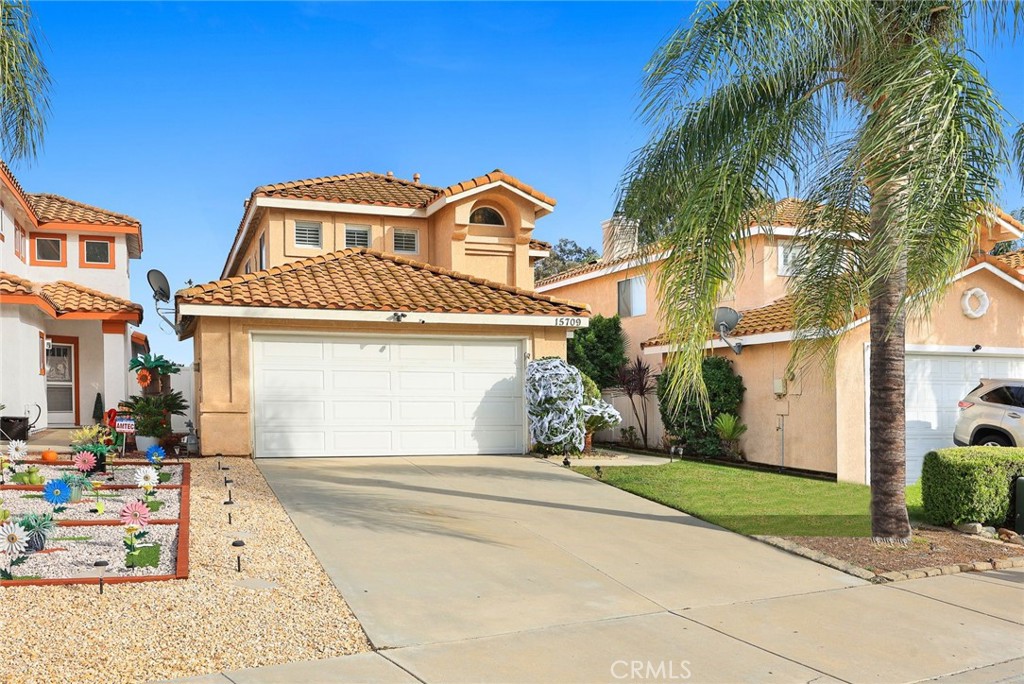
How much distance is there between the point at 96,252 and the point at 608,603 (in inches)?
755

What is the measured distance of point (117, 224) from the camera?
21.4m

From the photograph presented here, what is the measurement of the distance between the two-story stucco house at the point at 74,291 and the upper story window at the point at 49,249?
0.02 m

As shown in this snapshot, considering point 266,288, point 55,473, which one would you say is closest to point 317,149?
point 266,288

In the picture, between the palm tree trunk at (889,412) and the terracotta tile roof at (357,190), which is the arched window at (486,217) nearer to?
the terracotta tile roof at (357,190)

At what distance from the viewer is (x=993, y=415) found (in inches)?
593

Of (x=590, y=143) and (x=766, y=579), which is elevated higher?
(x=590, y=143)

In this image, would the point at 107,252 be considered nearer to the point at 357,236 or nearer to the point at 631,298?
the point at 357,236

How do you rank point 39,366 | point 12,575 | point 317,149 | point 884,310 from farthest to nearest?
point 317,149 → point 39,366 → point 884,310 → point 12,575

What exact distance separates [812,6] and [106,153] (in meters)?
10.5

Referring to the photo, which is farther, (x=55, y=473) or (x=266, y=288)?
(x=266, y=288)

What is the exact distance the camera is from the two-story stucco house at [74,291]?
1886cm

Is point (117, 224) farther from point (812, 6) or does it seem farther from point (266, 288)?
point (812, 6)

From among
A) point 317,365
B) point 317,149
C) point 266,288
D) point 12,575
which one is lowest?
point 12,575

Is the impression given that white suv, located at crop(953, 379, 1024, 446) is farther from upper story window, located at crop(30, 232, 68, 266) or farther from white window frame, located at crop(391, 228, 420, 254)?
upper story window, located at crop(30, 232, 68, 266)
